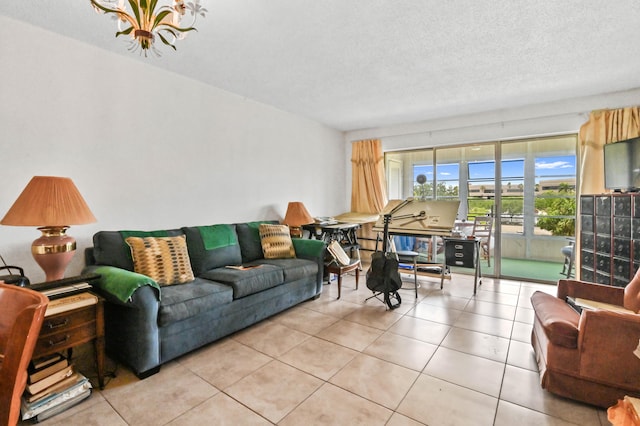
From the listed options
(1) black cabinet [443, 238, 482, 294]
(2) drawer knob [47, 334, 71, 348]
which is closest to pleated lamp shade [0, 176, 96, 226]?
(2) drawer knob [47, 334, 71, 348]

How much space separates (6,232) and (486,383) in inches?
139

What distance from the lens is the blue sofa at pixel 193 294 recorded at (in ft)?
6.59

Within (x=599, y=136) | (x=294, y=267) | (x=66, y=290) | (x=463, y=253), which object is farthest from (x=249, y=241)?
(x=599, y=136)

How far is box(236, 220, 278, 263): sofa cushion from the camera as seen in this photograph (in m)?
3.52

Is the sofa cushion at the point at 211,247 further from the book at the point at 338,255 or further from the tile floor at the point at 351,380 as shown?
the book at the point at 338,255

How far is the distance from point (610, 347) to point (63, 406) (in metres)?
3.04

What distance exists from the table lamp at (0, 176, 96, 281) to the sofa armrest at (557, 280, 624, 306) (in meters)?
3.50

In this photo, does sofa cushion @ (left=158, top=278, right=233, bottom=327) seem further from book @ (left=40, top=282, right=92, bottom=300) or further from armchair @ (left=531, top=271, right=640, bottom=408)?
armchair @ (left=531, top=271, right=640, bottom=408)

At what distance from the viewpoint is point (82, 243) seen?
101 inches

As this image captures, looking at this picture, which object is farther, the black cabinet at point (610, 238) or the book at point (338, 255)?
the book at point (338, 255)

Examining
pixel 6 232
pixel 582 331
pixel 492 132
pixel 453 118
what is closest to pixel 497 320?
pixel 582 331

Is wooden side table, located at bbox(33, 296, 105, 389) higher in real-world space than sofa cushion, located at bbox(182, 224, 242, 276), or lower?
lower

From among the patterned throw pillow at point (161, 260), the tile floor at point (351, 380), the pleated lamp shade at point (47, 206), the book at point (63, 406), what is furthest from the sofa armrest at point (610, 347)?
the pleated lamp shade at point (47, 206)

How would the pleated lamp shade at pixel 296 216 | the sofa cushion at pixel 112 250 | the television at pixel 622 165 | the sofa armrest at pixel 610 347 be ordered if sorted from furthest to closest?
the pleated lamp shade at pixel 296 216 < the television at pixel 622 165 < the sofa cushion at pixel 112 250 < the sofa armrest at pixel 610 347
